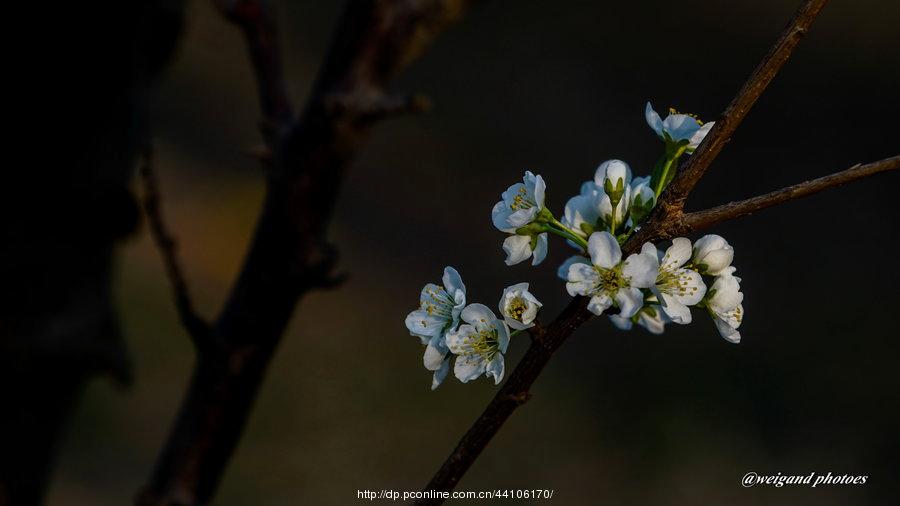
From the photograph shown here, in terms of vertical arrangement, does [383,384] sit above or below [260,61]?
above

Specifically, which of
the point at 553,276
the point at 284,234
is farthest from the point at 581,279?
the point at 553,276

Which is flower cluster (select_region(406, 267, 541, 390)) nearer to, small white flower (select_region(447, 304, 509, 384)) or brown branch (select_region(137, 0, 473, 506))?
small white flower (select_region(447, 304, 509, 384))

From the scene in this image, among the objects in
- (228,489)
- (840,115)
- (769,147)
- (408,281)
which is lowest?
(228,489)

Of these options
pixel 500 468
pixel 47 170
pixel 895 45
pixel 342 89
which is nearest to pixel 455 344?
pixel 342 89

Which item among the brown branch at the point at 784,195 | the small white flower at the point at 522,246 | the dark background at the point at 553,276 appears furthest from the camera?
the dark background at the point at 553,276

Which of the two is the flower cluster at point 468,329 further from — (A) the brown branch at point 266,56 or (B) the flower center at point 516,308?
(A) the brown branch at point 266,56

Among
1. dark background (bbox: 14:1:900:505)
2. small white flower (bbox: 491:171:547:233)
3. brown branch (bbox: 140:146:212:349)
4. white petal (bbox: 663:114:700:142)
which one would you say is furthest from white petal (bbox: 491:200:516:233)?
dark background (bbox: 14:1:900:505)

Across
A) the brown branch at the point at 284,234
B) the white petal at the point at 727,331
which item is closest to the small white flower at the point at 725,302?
the white petal at the point at 727,331

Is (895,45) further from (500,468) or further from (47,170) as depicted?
(47,170)
